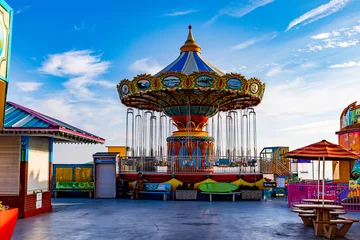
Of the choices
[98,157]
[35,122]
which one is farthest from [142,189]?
[35,122]

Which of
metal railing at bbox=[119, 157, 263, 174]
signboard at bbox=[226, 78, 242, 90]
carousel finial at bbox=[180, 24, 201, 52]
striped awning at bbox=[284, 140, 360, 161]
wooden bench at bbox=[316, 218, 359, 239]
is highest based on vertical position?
carousel finial at bbox=[180, 24, 201, 52]

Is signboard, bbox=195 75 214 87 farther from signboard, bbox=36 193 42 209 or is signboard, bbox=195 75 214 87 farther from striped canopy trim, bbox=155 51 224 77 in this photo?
signboard, bbox=36 193 42 209

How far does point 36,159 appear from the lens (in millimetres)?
15328

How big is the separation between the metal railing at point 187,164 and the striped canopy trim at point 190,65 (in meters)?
4.98

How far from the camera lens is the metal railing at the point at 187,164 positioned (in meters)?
22.7

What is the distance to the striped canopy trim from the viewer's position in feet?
82.4

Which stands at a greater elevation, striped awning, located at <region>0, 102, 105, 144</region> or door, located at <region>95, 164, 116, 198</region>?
striped awning, located at <region>0, 102, 105, 144</region>

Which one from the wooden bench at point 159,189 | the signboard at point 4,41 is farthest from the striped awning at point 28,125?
the wooden bench at point 159,189

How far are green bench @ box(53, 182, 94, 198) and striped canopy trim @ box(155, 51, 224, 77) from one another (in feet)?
24.4

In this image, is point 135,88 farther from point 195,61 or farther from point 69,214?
point 69,214

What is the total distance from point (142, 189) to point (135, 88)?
5957mm

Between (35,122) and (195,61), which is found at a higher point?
(195,61)

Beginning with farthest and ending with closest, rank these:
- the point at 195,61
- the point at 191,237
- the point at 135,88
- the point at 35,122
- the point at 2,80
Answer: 1. the point at 195,61
2. the point at 135,88
3. the point at 35,122
4. the point at 191,237
5. the point at 2,80

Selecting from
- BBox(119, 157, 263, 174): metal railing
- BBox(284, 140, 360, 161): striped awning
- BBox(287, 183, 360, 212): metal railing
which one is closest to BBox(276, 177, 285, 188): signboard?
BBox(119, 157, 263, 174): metal railing
